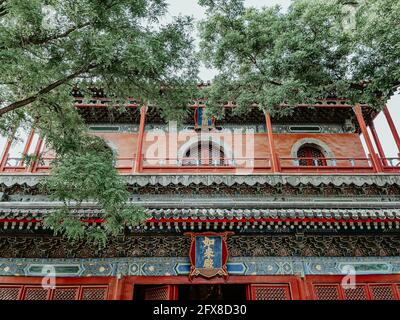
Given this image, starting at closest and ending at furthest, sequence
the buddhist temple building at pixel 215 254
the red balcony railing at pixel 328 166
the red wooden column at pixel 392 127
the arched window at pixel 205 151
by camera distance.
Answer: the buddhist temple building at pixel 215 254 → the red balcony railing at pixel 328 166 → the red wooden column at pixel 392 127 → the arched window at pixel 205 151

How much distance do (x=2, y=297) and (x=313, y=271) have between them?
665 cm

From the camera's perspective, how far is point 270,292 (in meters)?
6.55

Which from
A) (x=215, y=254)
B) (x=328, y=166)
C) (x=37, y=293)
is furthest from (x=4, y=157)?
(x=328, y=166)

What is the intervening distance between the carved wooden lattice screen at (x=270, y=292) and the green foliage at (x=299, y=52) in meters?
4.08

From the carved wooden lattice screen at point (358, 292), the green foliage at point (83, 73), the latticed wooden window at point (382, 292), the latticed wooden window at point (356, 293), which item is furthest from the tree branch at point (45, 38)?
the latticed wooden window at point (382, 292)

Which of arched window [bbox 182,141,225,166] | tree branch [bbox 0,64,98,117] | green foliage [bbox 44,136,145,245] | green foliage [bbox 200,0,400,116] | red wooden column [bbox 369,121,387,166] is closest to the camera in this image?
green foliage [bbox 44,136,145,245]

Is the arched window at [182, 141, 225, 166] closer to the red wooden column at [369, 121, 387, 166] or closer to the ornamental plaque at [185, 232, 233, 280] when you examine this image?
the ornamental plaque at [185, 232, 233, 280]

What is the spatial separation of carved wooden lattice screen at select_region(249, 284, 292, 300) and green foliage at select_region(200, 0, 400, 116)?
4081 millimetres

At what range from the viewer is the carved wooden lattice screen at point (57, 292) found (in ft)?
20.9

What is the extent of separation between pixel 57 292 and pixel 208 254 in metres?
3.29

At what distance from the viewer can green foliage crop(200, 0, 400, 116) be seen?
587 cm

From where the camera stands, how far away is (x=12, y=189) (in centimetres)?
884

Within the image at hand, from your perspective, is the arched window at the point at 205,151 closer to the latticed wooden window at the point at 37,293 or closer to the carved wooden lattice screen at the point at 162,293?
the carved wooden lattice screen at the point at 162,293

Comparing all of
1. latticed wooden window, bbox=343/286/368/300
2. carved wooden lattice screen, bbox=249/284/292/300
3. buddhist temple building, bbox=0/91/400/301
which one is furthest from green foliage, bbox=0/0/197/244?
latticed wooden window, bbox=343/286/368/300
